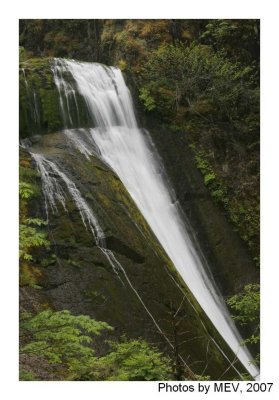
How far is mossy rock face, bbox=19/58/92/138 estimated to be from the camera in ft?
29.6

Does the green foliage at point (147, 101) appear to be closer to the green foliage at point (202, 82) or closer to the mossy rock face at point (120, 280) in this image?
the green foliage at point (202, 82)

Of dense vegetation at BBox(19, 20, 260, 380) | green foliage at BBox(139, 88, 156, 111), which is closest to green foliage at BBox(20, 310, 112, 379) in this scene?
dense vegetation at BBox(19, 20, 260, 380)

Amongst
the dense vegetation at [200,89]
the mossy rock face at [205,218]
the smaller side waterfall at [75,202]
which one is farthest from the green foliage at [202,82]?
the smaller side waterfall at [75,202]

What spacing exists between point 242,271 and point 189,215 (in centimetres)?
169

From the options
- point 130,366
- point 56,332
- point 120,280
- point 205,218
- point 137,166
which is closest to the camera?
point 56,332

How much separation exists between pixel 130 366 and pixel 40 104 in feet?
19.9

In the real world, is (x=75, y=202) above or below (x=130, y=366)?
above

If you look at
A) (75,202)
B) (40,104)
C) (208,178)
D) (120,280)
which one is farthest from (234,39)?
(120,280)

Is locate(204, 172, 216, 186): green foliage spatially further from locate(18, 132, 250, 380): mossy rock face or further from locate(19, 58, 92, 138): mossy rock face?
locate(18, 132, 250, 380): mossy rock face

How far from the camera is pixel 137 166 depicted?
33.9ft

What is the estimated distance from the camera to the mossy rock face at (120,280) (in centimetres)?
593

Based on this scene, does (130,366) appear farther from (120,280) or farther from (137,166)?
(137,166)
